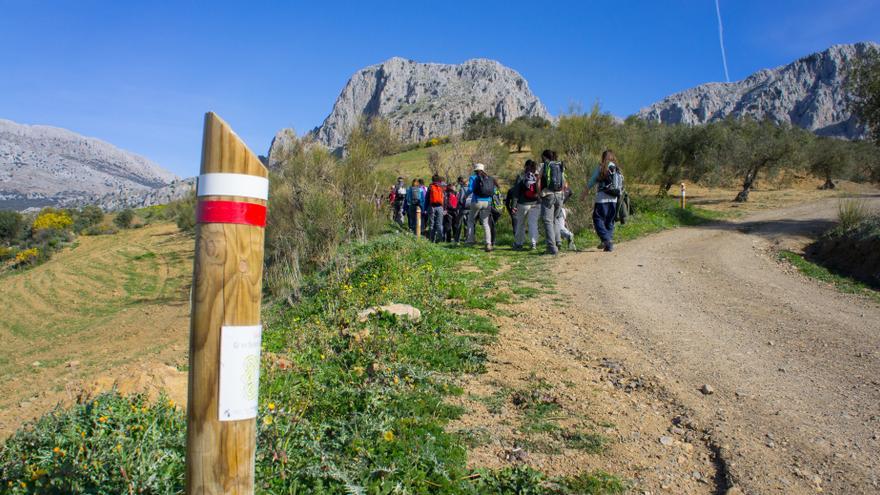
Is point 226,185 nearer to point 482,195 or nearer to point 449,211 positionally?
point 482,195

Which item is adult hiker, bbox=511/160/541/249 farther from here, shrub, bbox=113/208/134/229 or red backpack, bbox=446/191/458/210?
shrub, bbox=113/208/134/229

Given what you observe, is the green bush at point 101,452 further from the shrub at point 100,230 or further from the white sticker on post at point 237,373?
the shrub at point 100,230

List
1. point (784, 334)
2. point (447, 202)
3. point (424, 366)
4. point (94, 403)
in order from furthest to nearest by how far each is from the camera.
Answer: point (447, 202)
point (784, 334)
point (424, 366)
point (94, 403)

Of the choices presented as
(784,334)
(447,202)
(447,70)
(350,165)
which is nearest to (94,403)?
(784,334)

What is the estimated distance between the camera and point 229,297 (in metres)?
1.86

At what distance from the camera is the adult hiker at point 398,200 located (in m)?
18.2

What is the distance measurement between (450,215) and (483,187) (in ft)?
12.5

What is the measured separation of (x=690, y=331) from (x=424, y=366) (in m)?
2.97

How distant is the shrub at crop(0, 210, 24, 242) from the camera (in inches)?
1721

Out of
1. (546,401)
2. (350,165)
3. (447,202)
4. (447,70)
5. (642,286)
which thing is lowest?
(546,401)

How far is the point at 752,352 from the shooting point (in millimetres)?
5227

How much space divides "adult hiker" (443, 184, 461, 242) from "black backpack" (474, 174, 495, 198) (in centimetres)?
298

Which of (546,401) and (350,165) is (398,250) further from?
(350,165)

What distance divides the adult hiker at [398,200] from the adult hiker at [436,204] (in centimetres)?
411
